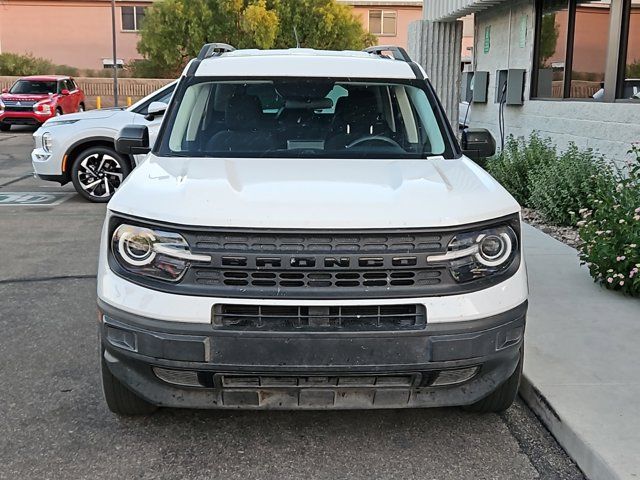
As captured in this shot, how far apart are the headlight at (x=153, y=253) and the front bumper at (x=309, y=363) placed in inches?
8.2

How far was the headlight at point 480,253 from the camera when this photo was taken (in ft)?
10.7

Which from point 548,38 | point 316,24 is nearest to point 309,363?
point 548,38

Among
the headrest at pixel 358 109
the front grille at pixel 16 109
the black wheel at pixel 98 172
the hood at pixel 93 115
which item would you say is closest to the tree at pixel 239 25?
the front grille at pixel 16 109

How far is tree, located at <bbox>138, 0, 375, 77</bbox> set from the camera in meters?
34.9

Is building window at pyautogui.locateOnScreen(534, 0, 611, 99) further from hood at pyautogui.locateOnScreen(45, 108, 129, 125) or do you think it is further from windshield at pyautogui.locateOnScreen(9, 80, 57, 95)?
windshield at pyautogui.locateOnScreen(9, 80, 57, 95)

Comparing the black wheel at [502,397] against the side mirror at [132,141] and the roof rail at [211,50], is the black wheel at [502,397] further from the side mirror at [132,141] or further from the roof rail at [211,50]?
the roof rail at [211,50]

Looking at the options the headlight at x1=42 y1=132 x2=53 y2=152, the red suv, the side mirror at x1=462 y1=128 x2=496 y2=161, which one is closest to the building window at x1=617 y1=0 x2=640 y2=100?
the side mirror at x1=462 y1=128 x2=496 y2=161

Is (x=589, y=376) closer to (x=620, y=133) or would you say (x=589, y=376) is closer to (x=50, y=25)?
(x=620, y=133)

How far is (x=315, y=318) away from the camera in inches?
125

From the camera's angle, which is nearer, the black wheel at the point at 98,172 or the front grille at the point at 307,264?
the front grille at the point at 307,264

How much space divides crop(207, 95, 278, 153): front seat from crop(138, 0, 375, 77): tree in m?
30.7

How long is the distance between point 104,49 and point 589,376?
1785 inches

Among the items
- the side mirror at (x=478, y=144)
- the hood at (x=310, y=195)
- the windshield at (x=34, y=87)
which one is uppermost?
the side mirror at (x=478, y=144)

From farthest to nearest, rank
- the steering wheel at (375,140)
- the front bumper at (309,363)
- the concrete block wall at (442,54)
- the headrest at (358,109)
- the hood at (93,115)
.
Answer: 1. the concrete block wall at (442,54)
2. the hood at (93,115)
3. the headrest at (358,109)
4. the steering wheel at (375,140)
5. the front bumper at (309,363)
